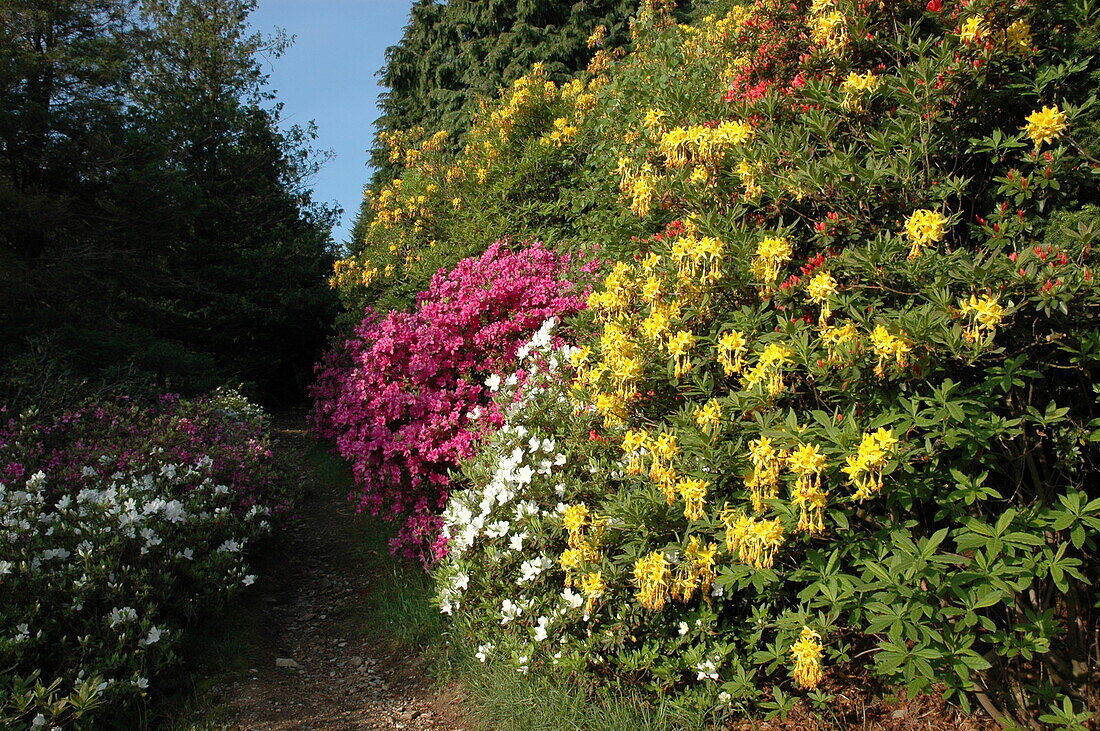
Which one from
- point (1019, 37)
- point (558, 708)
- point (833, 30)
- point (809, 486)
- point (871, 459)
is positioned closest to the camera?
point (871, 459)

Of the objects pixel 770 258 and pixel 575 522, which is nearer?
pixel 770 258

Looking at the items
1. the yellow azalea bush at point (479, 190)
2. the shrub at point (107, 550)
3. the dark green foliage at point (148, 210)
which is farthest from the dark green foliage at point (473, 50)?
the shrub at point (107, 550)

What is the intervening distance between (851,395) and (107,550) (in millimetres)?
3568

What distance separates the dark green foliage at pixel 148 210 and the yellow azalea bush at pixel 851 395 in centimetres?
544

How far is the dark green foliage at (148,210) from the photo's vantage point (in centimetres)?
716

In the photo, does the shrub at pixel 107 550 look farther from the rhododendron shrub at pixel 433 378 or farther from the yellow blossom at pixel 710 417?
the yellow blossom at pixel 710 417

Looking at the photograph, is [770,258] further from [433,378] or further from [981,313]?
[433,378]

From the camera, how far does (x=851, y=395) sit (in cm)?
217

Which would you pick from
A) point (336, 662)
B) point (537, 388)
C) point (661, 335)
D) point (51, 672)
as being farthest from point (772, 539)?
point (51, 672)

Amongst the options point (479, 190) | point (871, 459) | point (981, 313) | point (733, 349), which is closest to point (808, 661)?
point (871, 459)

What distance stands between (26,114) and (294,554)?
5.72 m

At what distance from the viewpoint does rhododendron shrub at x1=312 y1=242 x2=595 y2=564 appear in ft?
14.7

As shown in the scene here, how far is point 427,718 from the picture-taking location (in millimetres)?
3295

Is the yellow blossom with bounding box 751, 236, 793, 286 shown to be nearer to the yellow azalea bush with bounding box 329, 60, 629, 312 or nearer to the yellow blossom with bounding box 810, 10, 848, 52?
the yellow blossom with bounding box 810, 10, 848, 52
